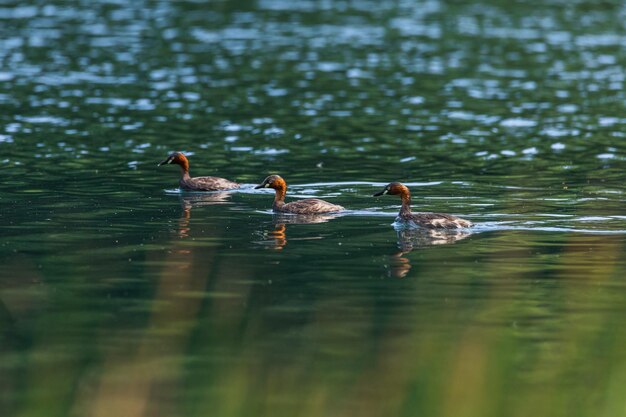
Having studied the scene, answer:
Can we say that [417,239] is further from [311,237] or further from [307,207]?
[307,207]

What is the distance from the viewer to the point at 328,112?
42.7 meters

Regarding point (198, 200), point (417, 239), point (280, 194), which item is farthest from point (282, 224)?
point (198, 200)

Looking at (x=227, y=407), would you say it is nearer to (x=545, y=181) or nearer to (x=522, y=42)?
(x=545, y=181)

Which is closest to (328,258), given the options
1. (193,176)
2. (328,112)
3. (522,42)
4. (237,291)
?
→ (237,291)

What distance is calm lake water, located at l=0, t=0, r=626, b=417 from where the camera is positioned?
14.7 meters

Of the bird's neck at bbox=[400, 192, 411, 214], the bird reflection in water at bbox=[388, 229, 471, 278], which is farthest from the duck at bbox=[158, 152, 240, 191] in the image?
the bird reflection in water at bbox=[388, 229, 471, 278]

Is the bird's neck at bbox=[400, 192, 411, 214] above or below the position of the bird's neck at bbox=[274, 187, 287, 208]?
above

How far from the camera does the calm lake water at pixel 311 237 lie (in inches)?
580

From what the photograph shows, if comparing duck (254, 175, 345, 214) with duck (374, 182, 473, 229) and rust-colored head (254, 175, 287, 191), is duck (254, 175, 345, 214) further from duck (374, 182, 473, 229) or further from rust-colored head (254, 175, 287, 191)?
duck (374, 182, 473, 229)

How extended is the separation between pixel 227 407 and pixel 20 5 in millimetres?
64584

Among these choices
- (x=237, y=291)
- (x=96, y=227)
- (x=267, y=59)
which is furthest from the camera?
(x=267, y=59)

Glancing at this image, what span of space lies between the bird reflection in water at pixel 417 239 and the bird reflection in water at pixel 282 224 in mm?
1576

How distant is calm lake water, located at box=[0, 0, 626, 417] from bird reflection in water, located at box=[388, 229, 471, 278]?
99 millimetres

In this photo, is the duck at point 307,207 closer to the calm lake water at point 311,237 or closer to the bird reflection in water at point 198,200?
the calm lake water at point 311,237
